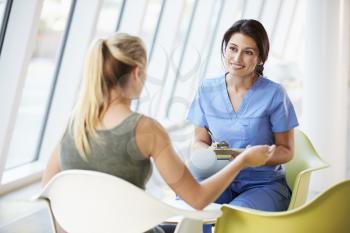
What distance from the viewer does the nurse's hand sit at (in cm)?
133

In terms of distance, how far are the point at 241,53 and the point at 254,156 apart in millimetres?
275

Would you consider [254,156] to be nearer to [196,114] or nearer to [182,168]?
[182,168]

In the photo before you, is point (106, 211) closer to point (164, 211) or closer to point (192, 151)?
point (164, 211)

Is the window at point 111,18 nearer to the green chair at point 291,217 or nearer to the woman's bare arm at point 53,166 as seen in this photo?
the woman's bare arm at point 53,166

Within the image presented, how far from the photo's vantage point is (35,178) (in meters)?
2.17

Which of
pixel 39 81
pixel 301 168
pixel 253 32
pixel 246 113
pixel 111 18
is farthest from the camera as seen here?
pixel 39 81

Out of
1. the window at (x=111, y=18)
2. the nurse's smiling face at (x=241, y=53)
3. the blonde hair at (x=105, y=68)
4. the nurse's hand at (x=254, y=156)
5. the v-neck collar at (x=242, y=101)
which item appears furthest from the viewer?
the window at (x=111, y=18)

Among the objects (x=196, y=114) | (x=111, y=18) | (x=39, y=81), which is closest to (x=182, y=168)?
(x=196, y=114)

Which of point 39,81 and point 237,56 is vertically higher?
point 237,56

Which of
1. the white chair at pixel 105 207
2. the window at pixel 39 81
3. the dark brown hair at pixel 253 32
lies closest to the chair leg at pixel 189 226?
the white chair at pixel 105 207

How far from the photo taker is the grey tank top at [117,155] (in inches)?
49.9

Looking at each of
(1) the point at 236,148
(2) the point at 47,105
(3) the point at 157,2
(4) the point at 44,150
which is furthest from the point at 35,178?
(1) the point at 236,148

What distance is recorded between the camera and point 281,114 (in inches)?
62.3

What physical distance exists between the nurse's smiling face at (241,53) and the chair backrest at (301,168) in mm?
416
